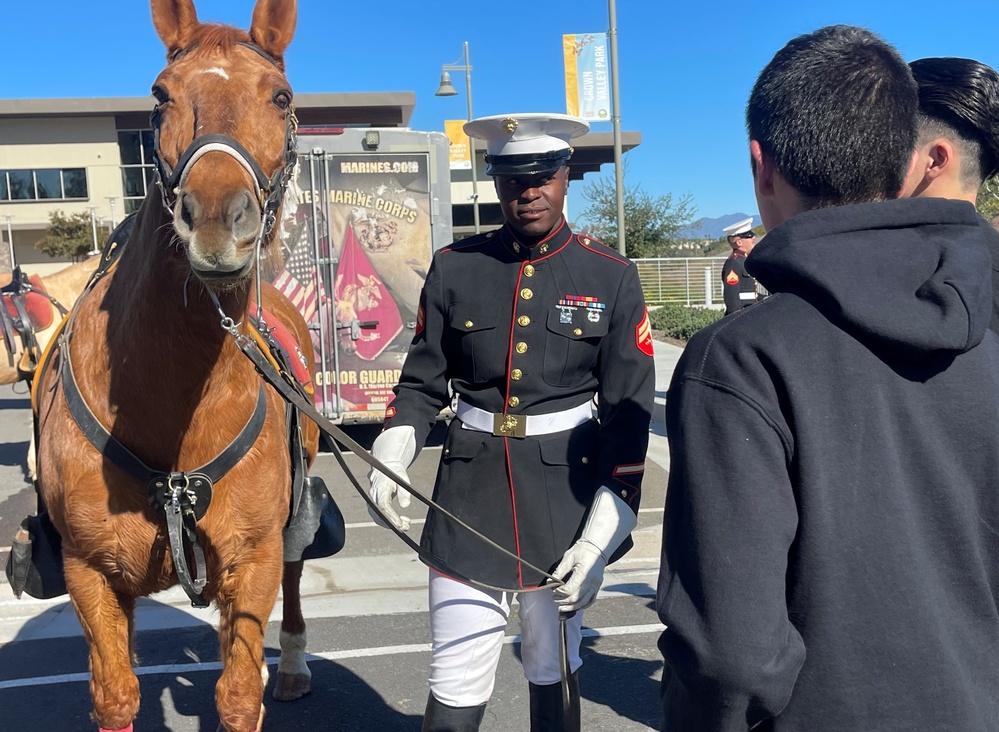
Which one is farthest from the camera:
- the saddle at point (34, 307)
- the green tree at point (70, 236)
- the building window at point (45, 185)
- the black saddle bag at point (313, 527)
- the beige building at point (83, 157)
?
the building window at point (45, 185)

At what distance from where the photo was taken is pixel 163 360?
258 centimetres

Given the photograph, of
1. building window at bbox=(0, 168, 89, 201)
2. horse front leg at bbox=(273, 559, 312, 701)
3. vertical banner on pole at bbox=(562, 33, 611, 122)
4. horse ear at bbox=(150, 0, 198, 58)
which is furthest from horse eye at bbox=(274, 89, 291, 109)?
building window at bbox=(0, 168, 89, 201)

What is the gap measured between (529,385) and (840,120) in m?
1.51

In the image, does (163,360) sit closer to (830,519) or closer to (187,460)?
(187,460)

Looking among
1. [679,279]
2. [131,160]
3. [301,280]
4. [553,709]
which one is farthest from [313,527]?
[131,160]

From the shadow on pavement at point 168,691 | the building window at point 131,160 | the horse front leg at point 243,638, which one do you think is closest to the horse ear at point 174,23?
the horse front leg at point 243,638

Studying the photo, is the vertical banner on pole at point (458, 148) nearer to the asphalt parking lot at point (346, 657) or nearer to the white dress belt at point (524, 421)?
the asphalt parking lot at point (346, 657)

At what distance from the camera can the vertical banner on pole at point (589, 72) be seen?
43.6 ft

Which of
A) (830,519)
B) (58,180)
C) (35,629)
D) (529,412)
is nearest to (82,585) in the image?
(529,412)

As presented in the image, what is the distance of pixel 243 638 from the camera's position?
2.84 m

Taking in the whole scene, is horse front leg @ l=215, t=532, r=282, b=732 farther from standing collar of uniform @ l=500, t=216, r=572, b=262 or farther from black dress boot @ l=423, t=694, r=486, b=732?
standing collar of uniform @ l=500, t=216, r=572, b=262

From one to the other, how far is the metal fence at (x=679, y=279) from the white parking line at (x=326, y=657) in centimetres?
2341

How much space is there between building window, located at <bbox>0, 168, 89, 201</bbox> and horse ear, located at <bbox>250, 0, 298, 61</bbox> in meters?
39.6

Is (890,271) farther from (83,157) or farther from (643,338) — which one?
(83,157)
